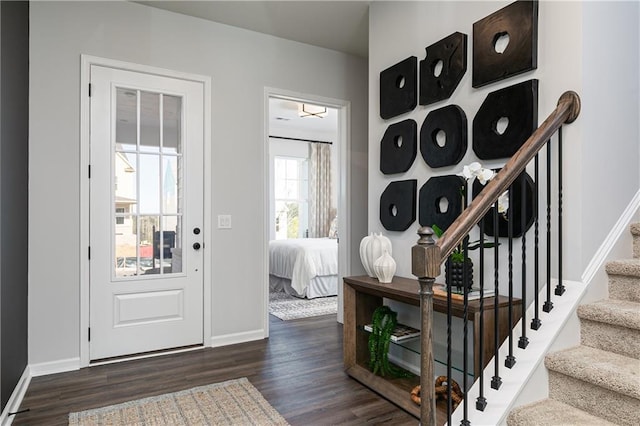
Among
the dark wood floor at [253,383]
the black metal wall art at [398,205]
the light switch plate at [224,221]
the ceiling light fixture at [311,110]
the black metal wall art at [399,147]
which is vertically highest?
the ceiling light fixture at [311,110]

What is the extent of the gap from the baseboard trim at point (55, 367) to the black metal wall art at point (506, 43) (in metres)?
3.30

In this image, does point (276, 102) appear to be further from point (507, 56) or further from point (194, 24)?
point (507, 56)

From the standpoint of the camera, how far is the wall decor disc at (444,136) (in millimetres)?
2463

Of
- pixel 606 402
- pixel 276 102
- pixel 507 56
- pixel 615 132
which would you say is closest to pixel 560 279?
pixel 606 402

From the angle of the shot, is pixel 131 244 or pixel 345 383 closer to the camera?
pixel 345 383

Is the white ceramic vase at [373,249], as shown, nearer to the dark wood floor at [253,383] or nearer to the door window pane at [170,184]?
the dark wood floor at [253,383]

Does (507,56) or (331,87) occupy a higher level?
(331,87)

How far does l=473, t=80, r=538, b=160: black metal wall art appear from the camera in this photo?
2.07 m

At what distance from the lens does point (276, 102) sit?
6.26 metres

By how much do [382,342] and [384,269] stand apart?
0.47 metres

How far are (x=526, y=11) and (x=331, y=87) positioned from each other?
2249 millimetres

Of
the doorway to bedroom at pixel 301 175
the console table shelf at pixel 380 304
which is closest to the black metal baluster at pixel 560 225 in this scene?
the console table shelf at pixel 380 304

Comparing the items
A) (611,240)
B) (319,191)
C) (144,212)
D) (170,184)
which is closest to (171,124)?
(170,184)

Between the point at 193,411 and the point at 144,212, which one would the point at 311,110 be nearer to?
the point at 144,212
